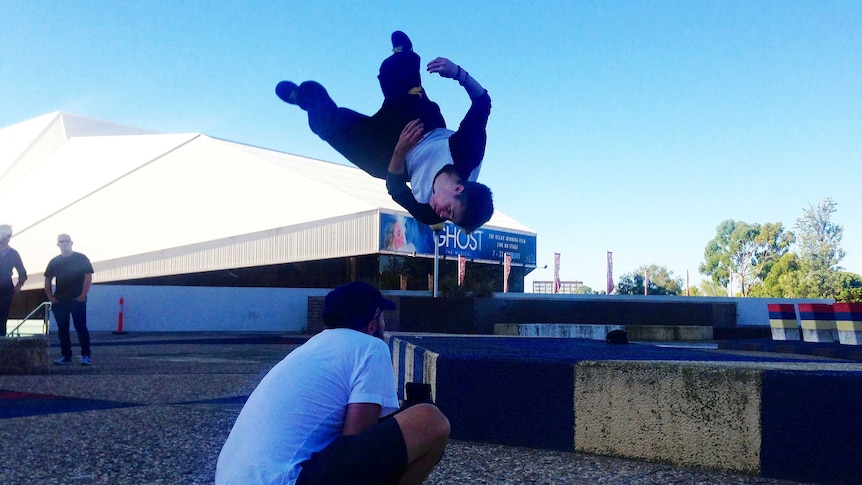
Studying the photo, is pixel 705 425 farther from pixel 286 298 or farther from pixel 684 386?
pixel 286 298

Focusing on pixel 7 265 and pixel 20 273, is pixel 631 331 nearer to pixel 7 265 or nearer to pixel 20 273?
pixel 20 273

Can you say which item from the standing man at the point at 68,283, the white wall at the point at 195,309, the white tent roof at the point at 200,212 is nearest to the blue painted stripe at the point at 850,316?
the standing man at the point at 68,283

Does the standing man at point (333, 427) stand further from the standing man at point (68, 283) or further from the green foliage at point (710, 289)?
the green foliage at point (710, 289)

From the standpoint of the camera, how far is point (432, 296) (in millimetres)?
22703

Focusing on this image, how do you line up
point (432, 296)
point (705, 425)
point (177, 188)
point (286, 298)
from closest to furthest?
point (705, 425) → point (432, 296) → point (286, 298) → point (177, 188)

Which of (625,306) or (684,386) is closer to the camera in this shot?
(684,386)

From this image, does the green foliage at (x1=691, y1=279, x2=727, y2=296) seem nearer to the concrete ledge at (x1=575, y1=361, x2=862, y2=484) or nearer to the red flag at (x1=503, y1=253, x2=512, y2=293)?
the red flag at (x1=503, y1=253, x2=512, y2=293)

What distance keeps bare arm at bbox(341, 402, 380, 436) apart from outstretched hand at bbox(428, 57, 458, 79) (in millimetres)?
2771

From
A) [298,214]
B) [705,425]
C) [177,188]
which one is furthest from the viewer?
[177,188]

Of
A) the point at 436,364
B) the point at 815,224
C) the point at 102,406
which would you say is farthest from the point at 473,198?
the point at 815,224

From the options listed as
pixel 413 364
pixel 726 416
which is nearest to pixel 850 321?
pixel 413 364

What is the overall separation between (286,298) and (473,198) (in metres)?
22.3

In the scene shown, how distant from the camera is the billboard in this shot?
29.2 meters

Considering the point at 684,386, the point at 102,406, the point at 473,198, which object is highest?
the point at 473,198
